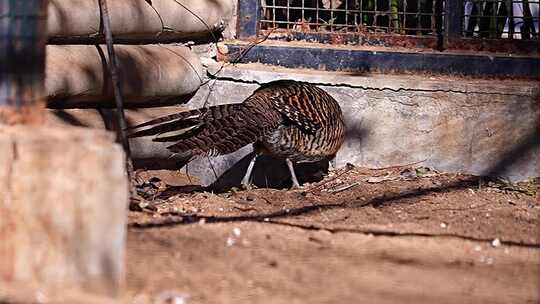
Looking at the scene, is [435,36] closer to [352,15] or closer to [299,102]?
[352,15]

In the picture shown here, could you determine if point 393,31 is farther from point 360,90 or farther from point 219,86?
point 219,86

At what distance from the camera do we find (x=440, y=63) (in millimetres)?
7359

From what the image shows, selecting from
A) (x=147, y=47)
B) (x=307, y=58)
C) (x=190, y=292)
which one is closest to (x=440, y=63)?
(x=307, y=58)

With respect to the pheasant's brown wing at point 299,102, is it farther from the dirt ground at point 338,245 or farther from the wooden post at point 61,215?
the wooden post at point 61,215

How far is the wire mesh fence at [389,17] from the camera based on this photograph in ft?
24.6

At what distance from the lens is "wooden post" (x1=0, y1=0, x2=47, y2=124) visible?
386 cm

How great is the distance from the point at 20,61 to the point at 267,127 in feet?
10.4

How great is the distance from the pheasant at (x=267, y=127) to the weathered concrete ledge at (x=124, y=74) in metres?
0.29

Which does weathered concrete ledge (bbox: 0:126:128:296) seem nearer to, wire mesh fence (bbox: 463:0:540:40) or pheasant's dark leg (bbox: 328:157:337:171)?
pheasant's dark leg (bbox: 328:157:337:171)

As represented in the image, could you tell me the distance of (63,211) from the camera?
3566 millimetres

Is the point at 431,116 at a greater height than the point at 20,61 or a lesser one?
lesser

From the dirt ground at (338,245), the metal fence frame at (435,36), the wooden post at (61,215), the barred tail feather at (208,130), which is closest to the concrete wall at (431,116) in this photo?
the metal fence frame at (435,36)

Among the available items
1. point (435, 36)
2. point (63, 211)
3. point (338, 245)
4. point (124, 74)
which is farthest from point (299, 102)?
point (63, 211)

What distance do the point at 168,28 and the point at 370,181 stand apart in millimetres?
1743
